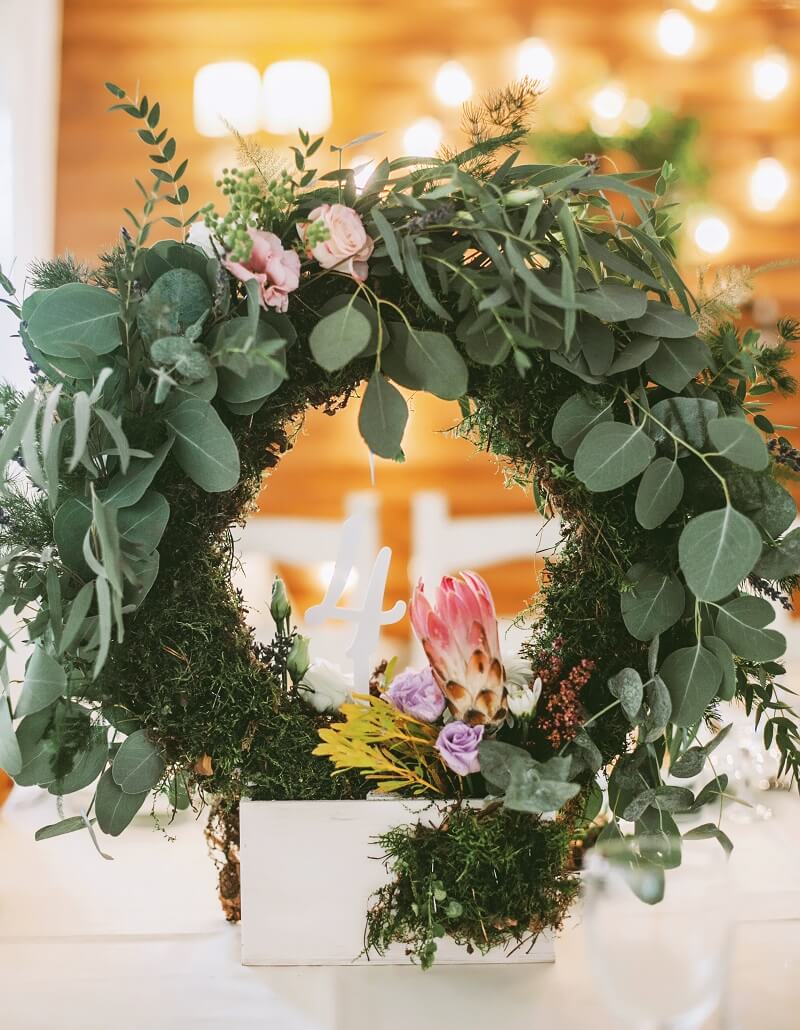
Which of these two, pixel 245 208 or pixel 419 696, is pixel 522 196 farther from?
pixel 419 696

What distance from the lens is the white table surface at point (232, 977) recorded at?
2.57ft

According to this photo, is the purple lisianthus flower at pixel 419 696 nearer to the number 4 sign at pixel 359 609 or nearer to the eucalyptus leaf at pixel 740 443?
the number 4 sign at pixel 359 609

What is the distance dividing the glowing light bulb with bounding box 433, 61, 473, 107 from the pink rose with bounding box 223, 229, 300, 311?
96.0 inches

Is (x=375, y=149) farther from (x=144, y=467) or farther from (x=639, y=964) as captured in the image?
(x=639, y=964)

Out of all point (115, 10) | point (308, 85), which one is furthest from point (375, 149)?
point (115, 10)

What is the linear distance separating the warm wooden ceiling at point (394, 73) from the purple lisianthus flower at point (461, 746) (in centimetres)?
213

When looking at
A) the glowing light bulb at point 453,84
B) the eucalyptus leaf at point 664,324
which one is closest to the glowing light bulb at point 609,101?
the glowing light bulb at point 453,84

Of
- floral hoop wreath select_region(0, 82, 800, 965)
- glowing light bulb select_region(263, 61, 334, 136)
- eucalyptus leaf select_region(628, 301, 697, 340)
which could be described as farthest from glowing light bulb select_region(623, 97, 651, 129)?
eucalyptus leaf select_region(628, 301, 697, 340)

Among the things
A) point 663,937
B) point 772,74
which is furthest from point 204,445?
point 772,74

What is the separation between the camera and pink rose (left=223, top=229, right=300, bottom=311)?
29.4 inches

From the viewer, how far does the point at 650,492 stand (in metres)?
0.76

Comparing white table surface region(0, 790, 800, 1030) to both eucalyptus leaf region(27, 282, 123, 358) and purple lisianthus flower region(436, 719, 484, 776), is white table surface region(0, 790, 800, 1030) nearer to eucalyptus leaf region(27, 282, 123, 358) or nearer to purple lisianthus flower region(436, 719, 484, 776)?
purple lisianthus flower region(436, 719, 484, 776)

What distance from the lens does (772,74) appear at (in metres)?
2.91

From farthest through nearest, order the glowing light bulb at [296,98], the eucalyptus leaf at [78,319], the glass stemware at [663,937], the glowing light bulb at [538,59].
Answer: the glowing light bulb at [538,59]
the glowing light bulb at [296,98]
the eucalyptus leaf at [78,319]
the glass stemware at [663,937]
